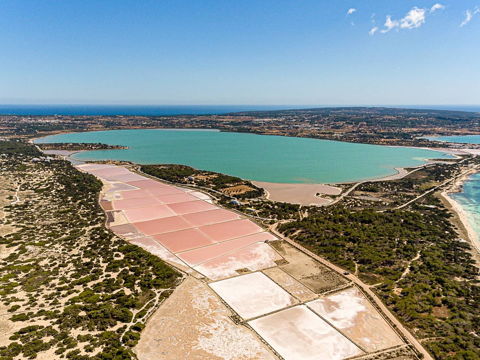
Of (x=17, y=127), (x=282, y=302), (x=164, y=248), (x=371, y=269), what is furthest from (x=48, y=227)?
(x=17, y=127)

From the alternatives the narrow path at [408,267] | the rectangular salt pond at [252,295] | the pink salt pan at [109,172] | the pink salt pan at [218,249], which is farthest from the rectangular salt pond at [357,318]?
the pink salt pan at [109,172]

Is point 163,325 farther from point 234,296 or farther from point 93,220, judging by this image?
point 93,220

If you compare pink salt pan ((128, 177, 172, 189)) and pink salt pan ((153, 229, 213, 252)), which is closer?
pink salt pan ((153, 229, 213, 252))

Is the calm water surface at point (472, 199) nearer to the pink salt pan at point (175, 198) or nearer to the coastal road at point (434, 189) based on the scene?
the coastal road at point (434, 189)

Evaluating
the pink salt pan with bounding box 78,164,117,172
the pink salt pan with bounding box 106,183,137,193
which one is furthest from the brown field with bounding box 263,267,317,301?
the pink salt pan with bounding box 78,164,117,172

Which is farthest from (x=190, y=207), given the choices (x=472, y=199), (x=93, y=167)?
(x=472, y=199)

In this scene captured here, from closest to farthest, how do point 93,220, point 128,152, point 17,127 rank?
point 93,220
point 128,152
point 17,127

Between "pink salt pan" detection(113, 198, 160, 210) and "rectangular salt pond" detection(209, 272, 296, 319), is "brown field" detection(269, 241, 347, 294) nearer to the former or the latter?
"rectangular salt pond" detection(209, 272, 296, 319)
